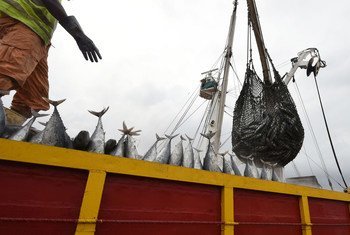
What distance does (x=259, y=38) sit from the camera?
6031 millimetres

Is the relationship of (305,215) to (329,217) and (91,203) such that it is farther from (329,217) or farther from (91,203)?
(91,203)

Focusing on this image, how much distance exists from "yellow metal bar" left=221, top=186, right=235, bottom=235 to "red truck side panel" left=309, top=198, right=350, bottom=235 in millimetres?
1191

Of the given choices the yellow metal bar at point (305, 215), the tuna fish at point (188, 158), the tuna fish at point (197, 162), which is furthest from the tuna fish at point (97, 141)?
the yellow metal bar at point (305, 215)

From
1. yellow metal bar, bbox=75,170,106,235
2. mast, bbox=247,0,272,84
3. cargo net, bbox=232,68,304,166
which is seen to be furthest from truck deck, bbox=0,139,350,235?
mast, bbox=247,0,272,84

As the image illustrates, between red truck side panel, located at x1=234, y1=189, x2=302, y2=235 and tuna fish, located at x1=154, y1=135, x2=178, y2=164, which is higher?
tuna fish, located at x1=154, y1=135, x2=178, y2=164

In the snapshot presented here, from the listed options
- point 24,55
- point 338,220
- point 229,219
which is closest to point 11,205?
point 24,55

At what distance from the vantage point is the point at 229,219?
2.14m

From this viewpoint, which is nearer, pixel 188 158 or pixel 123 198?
pixel 123 198

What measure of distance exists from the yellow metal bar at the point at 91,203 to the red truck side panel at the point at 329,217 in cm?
229

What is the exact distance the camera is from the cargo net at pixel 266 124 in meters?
4.73

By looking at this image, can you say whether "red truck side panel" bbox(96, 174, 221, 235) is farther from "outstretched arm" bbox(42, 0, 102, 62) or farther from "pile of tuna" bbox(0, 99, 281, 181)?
"outstretched arm" bbox(42, 0, 102, 62)

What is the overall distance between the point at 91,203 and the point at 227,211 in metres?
1.10

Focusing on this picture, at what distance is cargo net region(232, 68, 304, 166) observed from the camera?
473 cm

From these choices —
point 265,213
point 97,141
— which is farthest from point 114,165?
point 265,213
